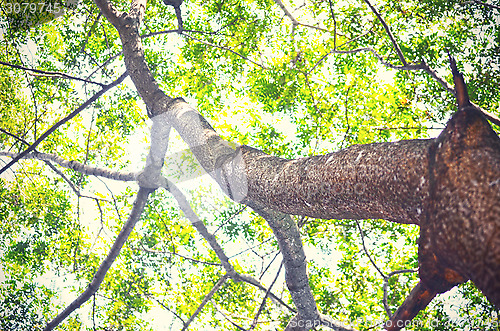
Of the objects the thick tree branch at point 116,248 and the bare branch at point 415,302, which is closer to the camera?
the bare branch at point 415,302

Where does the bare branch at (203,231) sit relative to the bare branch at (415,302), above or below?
above

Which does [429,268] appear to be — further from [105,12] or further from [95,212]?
[95,212]

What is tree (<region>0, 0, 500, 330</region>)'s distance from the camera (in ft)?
13.0

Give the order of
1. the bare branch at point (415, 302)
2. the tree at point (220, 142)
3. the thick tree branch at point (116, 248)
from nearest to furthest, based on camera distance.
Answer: the bare branch at point (415, 302)
the tree at point (220, 142)
the thick tree branch at point (116, 248)

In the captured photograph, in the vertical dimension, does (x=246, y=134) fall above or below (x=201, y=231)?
above

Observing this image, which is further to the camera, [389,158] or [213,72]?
[213,72]

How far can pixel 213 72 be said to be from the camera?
5.56m

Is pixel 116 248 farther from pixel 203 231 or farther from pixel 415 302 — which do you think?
pixel 415 302

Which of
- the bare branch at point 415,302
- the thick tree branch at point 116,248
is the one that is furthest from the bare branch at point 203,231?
the bare branch at point 415,302

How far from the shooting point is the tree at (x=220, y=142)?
13.0 feet

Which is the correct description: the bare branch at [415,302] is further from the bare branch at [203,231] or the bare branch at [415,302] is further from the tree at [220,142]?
the bare branch at [203,231]

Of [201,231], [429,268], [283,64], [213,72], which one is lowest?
[429,268]

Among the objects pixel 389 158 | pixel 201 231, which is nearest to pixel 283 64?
pixel 201 231

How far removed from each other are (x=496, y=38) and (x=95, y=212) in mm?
7534
